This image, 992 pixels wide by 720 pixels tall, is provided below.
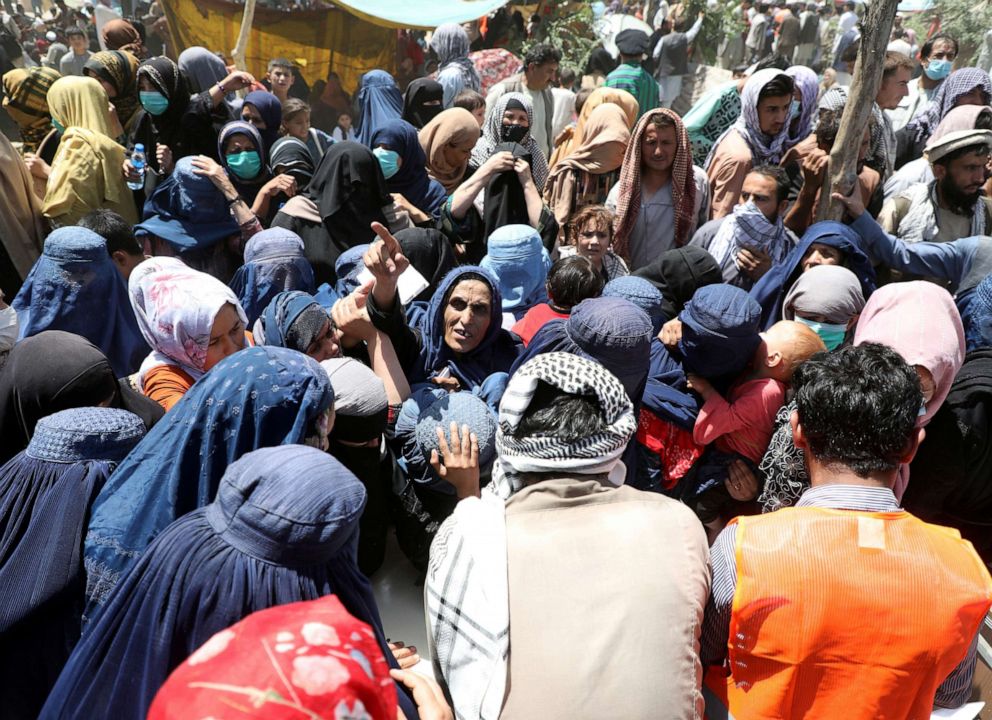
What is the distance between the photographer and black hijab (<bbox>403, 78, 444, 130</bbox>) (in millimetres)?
5895

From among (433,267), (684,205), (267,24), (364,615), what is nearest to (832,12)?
(267,24)

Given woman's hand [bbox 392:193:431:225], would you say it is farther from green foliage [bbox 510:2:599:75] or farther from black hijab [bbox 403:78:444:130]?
green foliage [bbox 510:2:599:75]

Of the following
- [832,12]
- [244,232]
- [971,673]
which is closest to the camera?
[971,673]

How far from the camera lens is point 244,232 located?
13.3ft

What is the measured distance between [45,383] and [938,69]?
743 cm

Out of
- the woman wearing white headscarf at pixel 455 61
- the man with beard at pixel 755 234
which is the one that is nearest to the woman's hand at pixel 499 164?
the man with beard at pixel 755 234

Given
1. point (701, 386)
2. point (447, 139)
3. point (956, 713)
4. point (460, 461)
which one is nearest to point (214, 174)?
point (447, 139)

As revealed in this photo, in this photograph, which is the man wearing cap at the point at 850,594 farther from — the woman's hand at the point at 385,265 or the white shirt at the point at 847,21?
the white shirt at the point at 847,21

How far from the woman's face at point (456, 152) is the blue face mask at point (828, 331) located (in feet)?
8.94

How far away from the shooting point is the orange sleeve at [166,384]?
2389mm

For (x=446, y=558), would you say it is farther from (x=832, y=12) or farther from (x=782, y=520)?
(x=832, y=12)

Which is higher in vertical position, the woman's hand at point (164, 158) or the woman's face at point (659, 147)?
the woman's face at point (659, 147)

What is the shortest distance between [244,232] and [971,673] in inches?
151

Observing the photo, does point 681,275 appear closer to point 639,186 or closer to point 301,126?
point 639,186
